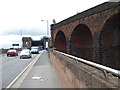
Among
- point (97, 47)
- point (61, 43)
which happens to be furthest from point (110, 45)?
point (61, 43)

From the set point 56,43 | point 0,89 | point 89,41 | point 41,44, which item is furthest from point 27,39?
point 0,89

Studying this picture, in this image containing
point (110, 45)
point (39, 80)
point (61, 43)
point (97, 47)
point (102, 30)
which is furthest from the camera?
point (61, 43)

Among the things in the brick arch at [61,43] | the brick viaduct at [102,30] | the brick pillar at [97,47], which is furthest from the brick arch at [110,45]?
the brick arch at [61,43]

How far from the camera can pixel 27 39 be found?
298 ft

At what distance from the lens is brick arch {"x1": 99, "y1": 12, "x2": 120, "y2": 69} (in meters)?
14.3

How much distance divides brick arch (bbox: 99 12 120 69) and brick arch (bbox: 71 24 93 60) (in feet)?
18.3

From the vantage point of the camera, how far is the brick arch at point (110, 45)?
46.8 ft

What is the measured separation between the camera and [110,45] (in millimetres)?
15414

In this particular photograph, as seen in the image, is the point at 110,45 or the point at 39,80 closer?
the point at 39,80

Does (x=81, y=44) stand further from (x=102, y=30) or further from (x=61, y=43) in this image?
(x=61, y=43)

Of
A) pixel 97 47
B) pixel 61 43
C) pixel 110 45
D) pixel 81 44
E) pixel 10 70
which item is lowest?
pixel 10 70

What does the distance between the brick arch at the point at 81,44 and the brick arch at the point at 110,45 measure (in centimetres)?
557

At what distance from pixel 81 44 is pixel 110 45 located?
6.70 meters

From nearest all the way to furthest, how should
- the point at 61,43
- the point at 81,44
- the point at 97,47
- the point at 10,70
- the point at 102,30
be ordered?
1. the point at 10,70
2. the point at 102,30
3. the point at 97,47
4. the point at 81,44
5. the point at 61,43
